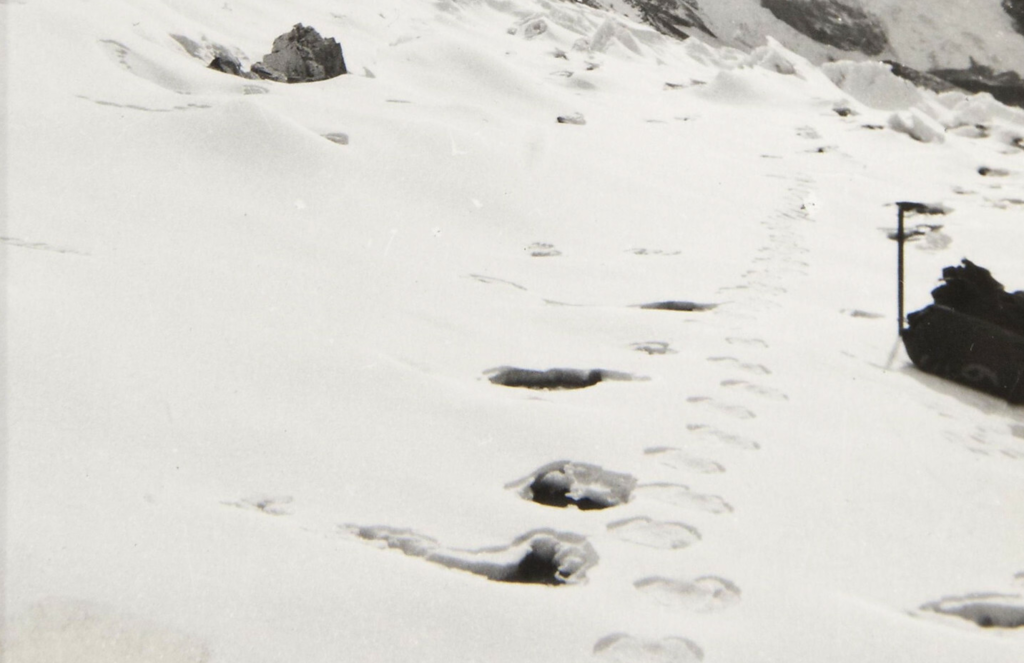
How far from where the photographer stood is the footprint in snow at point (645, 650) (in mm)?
1278

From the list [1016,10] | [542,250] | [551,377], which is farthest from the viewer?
[1016,10]

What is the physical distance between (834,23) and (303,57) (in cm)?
2060

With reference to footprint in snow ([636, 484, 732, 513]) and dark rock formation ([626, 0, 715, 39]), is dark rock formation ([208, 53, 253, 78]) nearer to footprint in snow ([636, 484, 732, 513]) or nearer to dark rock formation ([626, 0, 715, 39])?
footprint in snow ([636, 484, 732, 513])

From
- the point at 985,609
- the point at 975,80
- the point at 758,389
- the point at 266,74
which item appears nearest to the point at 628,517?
the point at 985,609

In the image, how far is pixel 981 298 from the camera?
9.64 feet

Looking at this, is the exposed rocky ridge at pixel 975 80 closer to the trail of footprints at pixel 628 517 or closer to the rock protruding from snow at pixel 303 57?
the rock protruding from snow at pixel 303 57

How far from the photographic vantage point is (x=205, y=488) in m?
1.53

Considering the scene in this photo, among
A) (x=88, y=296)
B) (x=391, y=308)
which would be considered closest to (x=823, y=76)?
(x=391, y=308)

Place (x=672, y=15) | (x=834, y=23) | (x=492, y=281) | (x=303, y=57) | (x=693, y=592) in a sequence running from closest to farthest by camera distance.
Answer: (x=693, y=592) < (x=492, y=281) < (x=303, y=57) < (x=672, y=15) < (x=834, y=23)

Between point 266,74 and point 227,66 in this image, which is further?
point 266,74

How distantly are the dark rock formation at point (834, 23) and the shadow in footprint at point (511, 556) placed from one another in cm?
2342

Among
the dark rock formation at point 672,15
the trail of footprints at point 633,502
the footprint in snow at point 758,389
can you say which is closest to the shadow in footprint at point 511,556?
the trail of footprints at point 633,502

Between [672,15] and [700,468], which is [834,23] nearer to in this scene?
[672,15]

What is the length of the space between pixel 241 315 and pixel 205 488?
32.2 inches
